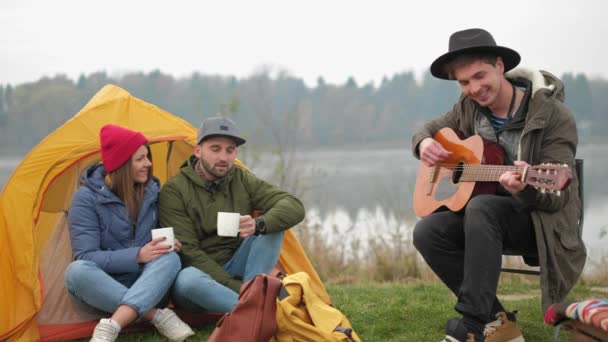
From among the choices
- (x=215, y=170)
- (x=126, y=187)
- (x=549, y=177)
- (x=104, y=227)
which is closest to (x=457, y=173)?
(x=549, y=177)

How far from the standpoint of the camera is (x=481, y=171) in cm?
356

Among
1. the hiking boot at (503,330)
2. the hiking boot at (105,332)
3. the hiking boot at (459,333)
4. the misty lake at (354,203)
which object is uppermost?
the hiking boot at (459,333)

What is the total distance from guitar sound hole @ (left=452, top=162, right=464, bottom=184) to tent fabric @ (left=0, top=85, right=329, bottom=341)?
120cm

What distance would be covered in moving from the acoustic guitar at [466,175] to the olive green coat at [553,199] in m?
0.14

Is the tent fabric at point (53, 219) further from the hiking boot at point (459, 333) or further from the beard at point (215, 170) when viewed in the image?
the hiking boot at point (459, 333)

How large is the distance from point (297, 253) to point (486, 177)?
59.8 inches

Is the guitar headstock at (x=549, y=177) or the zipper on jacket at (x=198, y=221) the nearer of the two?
the guitar headstock at (x=549, y=177)

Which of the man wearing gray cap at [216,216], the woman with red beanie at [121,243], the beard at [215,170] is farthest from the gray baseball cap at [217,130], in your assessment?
the woman with red beanie at [121,243]

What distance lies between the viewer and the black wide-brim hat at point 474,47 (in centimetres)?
351

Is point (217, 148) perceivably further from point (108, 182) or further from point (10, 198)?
point (10, 198)

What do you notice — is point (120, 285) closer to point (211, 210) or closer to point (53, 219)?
point (211, 210)

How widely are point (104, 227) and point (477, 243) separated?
1.94 m

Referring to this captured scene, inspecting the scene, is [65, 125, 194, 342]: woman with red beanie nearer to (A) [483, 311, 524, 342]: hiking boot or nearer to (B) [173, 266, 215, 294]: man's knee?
(B) [173, 266, 215, 294]: man's knee

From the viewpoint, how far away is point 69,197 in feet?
14.4
